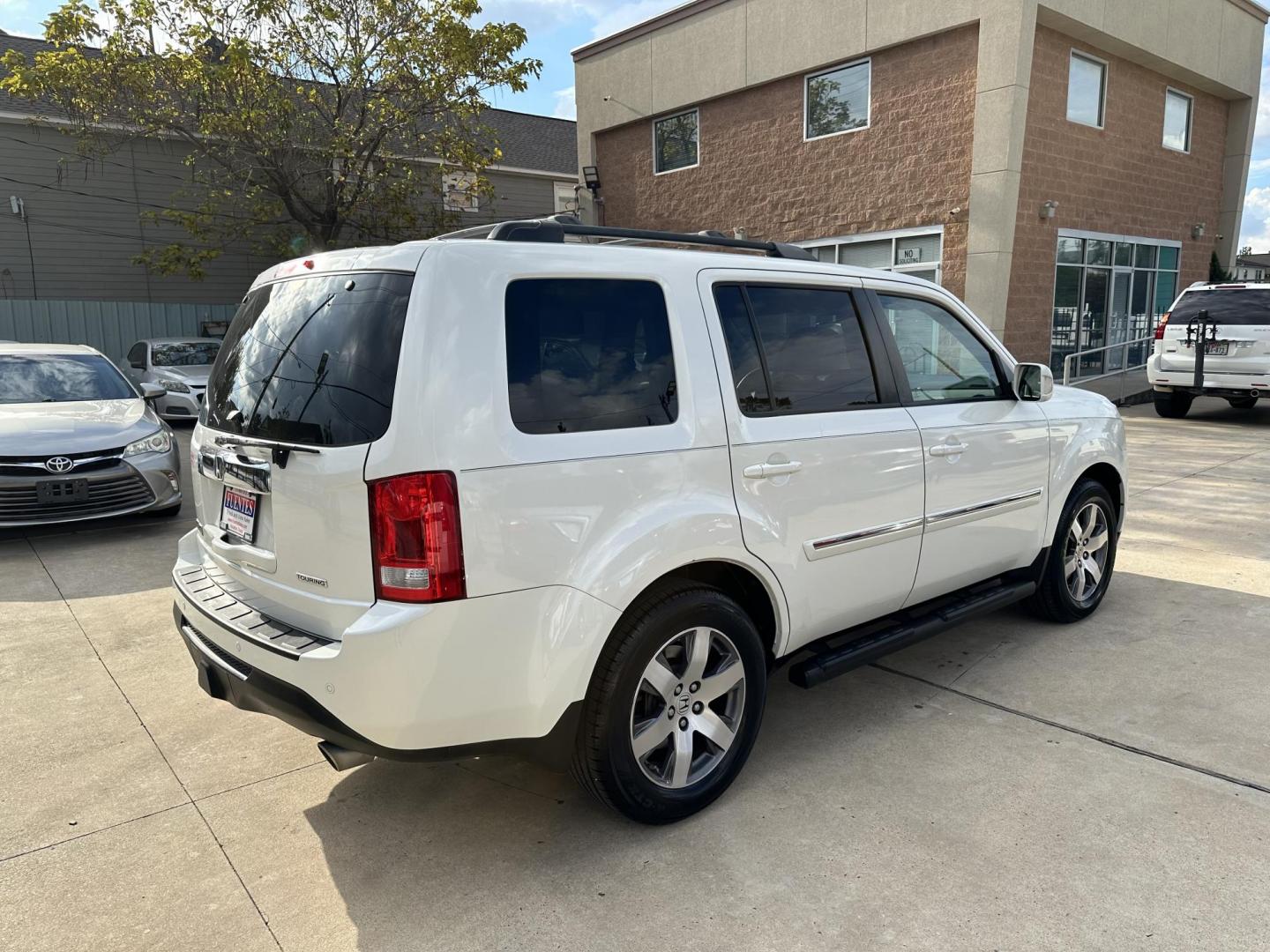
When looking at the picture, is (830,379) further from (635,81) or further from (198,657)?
(635,81)

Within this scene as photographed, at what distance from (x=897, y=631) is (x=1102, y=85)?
15438 millimetres

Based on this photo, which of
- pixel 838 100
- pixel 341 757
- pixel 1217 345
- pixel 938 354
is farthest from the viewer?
pixel 838 100

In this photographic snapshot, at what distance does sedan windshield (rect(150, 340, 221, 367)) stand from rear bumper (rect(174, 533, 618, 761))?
1316 centimetres

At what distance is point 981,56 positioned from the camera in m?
13.7

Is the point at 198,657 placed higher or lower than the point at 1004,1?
lower

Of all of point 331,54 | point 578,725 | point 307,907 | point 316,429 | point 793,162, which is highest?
point 331,54

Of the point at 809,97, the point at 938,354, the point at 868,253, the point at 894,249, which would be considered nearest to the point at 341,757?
the point at 938,354

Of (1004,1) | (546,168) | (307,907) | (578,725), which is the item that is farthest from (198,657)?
(546,168)

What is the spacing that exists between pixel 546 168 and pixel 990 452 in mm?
22502

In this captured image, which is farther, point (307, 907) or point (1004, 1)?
point (1004, 1)

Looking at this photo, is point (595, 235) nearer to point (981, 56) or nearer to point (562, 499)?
point (562, 499)

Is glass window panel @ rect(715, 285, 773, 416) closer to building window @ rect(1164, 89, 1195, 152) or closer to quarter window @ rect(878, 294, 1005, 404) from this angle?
quarter window @ rect(878, 294, 1005, 404)

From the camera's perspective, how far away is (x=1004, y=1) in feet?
43.5

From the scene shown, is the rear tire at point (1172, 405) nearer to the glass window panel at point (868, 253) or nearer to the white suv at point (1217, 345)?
the white suv at point (1217, 345)
